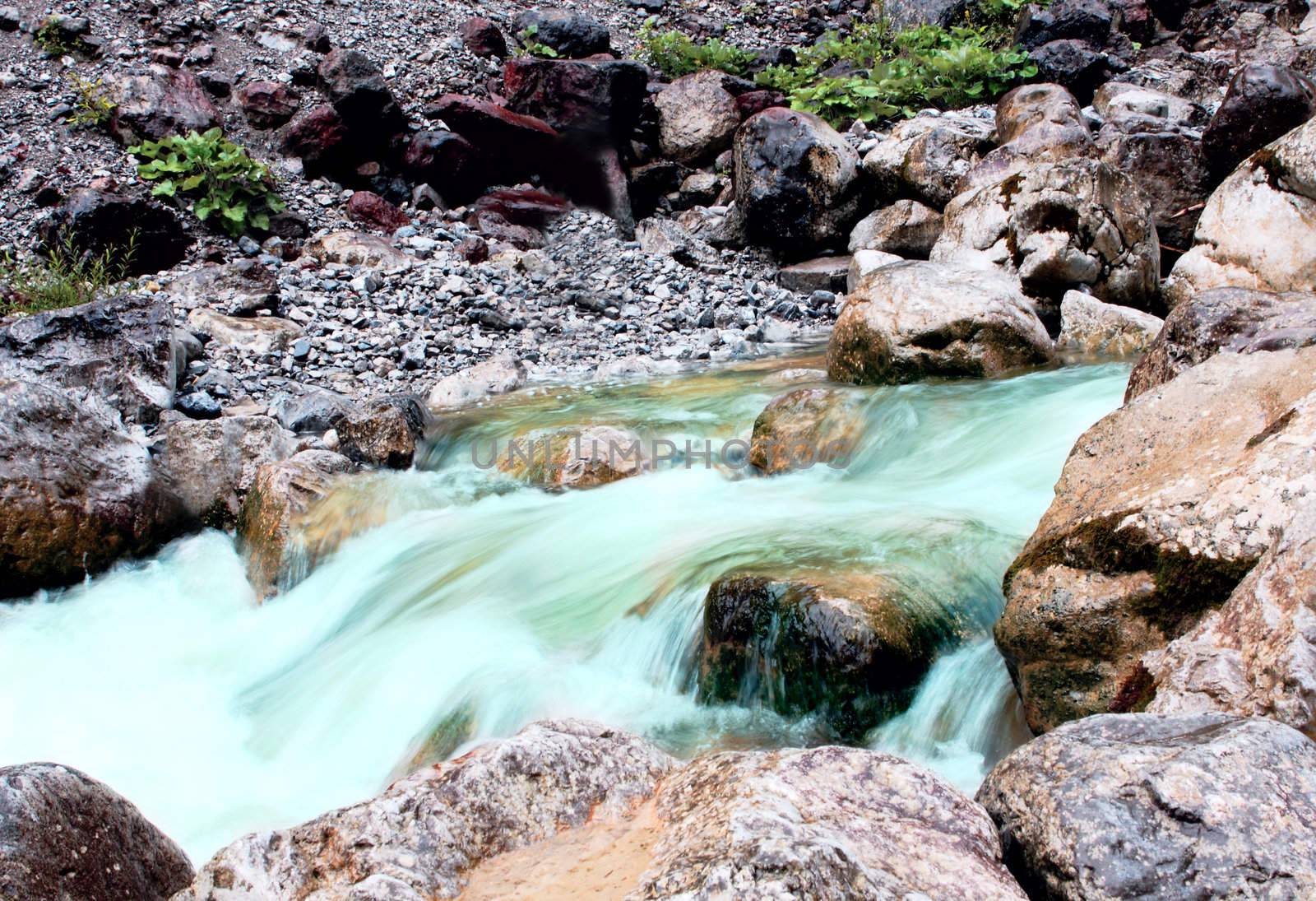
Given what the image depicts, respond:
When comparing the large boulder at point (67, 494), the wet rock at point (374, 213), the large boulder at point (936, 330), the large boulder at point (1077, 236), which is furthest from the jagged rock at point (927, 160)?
the large boulder at point (67, 494)

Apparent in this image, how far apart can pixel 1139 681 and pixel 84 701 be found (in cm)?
480

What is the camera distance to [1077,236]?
8305 mm

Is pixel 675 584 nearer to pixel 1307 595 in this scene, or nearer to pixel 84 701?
pixel 1307 595

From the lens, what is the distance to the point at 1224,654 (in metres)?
2.55

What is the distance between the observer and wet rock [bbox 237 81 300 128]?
13.0 metres

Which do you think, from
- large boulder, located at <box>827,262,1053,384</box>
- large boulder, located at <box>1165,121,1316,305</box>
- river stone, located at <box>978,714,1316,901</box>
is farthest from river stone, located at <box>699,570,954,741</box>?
large boulder, located at <box>1165,121,1316,305</box>

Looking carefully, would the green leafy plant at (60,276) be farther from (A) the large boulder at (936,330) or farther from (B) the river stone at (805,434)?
(A) the large boulder at (936,330)

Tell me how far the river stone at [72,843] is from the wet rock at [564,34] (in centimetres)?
1483

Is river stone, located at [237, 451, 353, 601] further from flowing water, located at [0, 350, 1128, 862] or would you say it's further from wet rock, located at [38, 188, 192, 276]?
wet rock, located at [38, 188, 192, 276]

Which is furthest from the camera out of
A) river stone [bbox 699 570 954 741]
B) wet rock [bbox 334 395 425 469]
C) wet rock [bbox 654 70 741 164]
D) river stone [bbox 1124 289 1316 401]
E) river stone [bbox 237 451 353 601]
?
wet rock [bbox 654 70 741 164]

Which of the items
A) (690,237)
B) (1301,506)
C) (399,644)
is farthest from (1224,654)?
(690,237)

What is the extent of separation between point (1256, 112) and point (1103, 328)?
10.7ft

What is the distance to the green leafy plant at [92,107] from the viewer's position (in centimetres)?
1191

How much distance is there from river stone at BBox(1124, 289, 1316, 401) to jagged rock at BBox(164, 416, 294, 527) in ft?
17.7
